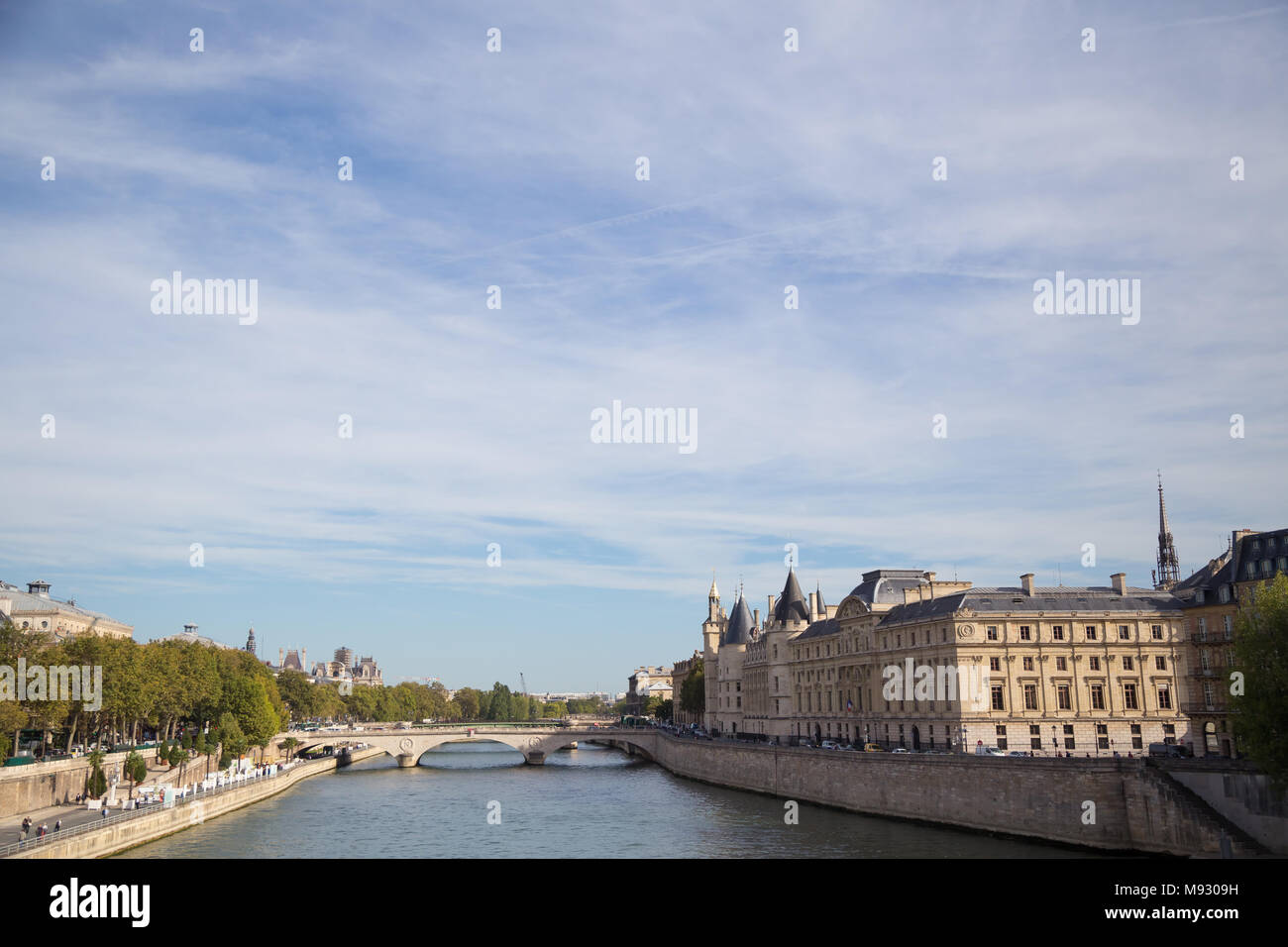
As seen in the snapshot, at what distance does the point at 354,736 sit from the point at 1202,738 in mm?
86081

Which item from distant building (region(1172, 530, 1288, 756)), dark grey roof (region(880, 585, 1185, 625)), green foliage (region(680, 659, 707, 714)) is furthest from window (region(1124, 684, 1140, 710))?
green foliage (region(680, 659, 707, 714))

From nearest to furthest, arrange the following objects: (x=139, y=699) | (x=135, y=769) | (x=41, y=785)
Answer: (x=41, y=785)
(x=135, y=769)
(x=139, y=699)

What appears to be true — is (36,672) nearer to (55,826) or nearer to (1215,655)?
(55,826)

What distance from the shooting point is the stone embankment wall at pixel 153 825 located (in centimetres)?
4309

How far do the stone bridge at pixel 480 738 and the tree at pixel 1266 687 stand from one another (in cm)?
8997

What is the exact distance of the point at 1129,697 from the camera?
6869cm

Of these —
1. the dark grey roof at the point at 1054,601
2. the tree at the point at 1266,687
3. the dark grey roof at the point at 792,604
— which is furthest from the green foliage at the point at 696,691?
the tree at the point at 1266,687

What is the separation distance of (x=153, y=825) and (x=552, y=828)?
71.7ft

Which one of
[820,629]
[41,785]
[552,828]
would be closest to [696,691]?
[820,629]

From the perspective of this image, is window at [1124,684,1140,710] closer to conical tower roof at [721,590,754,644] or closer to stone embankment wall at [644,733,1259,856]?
stone embankment wall at [644,733,1259,856]

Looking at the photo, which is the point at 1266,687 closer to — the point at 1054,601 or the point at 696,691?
the point at 1054,601

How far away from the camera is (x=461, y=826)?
65062mm

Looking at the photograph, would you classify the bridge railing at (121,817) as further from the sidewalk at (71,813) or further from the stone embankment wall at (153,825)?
the sidewalk at (71,813)
